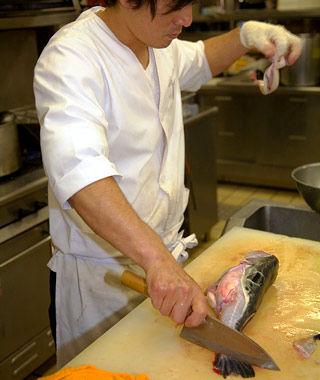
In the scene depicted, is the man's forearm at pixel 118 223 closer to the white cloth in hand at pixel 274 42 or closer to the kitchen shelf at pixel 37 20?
the white cloth in hand at pixel 274 42

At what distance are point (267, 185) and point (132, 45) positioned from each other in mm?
3045

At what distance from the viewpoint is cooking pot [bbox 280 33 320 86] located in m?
3.80

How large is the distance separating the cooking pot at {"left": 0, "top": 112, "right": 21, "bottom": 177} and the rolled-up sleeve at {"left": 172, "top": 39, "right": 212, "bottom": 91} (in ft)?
2.36

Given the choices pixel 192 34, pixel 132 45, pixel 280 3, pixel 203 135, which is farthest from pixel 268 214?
pixel 192 34

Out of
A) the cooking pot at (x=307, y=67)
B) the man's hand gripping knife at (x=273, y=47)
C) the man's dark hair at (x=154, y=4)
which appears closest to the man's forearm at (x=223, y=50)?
the man's hand gripping knife at (x=273, y=47)

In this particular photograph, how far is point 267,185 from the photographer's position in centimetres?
422

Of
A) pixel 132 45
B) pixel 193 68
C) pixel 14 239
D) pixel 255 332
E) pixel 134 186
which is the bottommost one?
pixel 14 239

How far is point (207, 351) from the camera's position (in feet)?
3.65

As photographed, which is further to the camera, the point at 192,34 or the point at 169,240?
the point at 192,34

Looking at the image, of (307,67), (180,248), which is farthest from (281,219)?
(307,67)

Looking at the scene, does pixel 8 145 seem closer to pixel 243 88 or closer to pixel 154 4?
pixel 154 4

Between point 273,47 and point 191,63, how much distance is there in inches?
10.0

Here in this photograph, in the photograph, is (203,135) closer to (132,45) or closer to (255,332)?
(132,45)

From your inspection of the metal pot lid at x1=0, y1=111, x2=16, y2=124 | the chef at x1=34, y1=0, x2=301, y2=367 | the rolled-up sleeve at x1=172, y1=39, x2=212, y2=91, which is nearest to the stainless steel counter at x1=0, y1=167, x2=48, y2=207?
the metal pot lid at x1=0, y1=111, x2=16, y2=124
